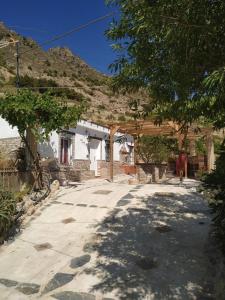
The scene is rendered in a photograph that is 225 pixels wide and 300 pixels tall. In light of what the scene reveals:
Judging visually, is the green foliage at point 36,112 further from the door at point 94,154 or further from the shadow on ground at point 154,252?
the door at point 94,154

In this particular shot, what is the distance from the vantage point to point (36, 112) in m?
12.1

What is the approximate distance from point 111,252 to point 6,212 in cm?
295

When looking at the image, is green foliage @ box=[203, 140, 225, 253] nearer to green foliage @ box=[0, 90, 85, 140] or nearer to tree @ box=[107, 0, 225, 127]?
tree @ box=[107, 0, 225, 127]

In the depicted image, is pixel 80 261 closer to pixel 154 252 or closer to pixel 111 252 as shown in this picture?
pixel 111 252

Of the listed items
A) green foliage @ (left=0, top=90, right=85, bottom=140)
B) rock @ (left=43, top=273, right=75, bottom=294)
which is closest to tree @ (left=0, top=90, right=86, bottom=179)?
green foliage @ (left=0, top=90, right=85, bottom=140)

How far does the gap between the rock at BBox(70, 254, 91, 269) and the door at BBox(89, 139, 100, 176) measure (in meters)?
14.7

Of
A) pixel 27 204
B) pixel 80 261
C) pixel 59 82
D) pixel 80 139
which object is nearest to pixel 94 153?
pixel 80 139

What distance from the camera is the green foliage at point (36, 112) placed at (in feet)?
37.6

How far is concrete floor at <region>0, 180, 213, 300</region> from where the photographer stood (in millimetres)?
5398

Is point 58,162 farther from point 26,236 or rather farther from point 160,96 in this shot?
point 160,96

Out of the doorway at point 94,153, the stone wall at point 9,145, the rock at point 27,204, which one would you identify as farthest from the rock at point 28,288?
the doorway at point 94,153

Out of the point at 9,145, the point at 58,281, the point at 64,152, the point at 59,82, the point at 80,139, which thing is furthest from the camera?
the point at 59,82

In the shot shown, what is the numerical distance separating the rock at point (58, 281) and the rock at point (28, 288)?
0.16 meters

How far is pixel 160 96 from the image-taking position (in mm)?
4281
